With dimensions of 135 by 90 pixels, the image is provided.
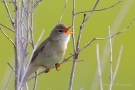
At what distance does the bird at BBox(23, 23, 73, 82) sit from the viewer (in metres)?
5.09

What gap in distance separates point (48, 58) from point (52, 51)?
0.09 metres

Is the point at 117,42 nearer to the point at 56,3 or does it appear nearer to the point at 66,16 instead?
the point at 66,16

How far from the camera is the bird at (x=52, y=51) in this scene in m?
5.09

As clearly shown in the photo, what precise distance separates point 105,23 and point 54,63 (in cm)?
493

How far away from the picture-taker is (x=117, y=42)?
921 cm

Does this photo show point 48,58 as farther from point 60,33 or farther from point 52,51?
point 60,33

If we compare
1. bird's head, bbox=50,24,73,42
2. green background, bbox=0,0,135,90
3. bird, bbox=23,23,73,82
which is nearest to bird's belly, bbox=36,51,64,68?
bird, bbox=23,23,73,82

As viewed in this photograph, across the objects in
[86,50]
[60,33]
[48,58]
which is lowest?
[48,58]

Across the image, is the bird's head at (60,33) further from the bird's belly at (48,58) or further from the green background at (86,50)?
the green background at (86,50)

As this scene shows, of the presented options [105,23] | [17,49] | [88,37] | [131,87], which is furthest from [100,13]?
[17,49]

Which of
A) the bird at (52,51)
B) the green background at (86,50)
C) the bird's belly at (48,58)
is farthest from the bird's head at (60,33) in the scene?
the green background at (86,50)

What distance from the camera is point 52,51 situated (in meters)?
5.12

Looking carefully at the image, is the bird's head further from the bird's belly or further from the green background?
the green background

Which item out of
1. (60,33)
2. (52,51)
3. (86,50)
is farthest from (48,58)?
(86,50)
